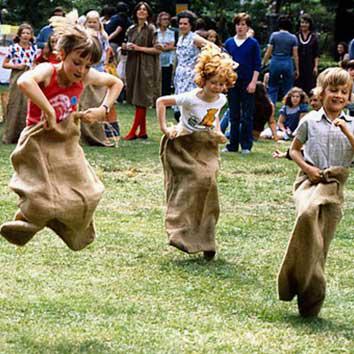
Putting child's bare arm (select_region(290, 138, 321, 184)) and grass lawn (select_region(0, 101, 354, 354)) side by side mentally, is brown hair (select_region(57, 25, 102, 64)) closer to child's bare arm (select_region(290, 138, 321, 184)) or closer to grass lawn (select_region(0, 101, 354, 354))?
child's bare arm (select_region(290, 138, 321, 184))

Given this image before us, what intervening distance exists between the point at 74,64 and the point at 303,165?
1.56m

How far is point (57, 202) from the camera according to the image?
6973mm

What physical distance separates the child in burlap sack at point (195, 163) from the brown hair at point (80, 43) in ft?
6.27

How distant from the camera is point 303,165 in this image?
711 centimetres

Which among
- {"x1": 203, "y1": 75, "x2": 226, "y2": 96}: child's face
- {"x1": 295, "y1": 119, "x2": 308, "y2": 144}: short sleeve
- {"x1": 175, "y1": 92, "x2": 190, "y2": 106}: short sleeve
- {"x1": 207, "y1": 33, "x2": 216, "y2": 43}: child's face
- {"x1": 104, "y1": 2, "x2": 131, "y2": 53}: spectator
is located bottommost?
{"x1": 104, "y1": 2, "x2": 131, "y2": 53}: spectator

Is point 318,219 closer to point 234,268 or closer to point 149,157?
point 234,268

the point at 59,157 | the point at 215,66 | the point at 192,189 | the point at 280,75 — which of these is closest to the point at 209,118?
the point at 215,66

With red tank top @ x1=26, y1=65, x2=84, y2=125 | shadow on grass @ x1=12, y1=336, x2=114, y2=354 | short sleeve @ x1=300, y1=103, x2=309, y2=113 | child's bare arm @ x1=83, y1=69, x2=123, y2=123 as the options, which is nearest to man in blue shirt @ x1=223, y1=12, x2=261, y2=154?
short sleeve @ x1=300, y1=103, x2=309, y2=113

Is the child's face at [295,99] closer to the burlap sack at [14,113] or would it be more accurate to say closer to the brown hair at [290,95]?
the brown hair at [290,95]

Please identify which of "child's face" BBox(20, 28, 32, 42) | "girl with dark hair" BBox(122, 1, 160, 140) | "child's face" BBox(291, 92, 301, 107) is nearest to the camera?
"child's face" BBox(20, 28, 32, 42)

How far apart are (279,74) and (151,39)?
3243 mm

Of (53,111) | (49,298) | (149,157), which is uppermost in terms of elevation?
(53,111)

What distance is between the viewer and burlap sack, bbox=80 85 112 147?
52.5ft

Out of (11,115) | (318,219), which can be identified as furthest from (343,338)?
(11,115)
